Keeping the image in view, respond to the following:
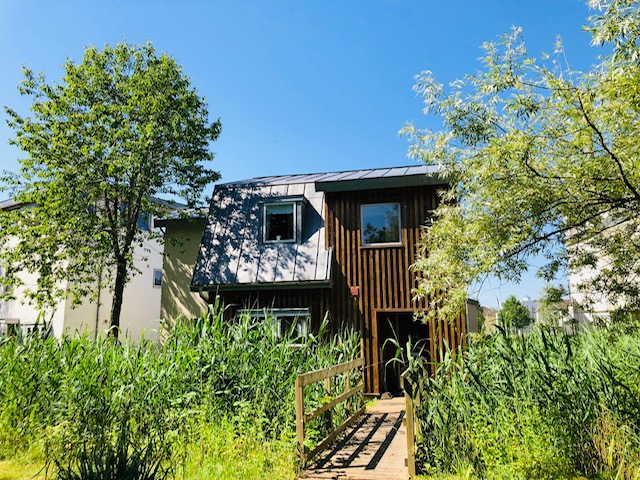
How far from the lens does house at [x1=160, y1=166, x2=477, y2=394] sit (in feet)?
35.1

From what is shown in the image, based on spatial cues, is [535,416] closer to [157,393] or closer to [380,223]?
[157,393]

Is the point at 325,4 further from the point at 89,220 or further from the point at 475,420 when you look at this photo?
the point at 89,220

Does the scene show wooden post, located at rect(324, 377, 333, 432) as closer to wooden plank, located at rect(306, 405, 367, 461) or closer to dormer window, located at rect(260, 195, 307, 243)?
wooden plank, located at rect(306, 405, 367, 461)

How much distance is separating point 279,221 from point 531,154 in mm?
7107

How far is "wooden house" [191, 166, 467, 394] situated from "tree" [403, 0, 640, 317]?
3.06 meters

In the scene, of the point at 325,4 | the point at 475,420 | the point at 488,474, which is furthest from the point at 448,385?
the point at 325,4

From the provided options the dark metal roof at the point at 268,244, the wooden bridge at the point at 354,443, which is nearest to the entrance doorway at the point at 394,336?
the dark metal roof at the point at 268,244

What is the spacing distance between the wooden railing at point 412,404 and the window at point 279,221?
7.02 meters

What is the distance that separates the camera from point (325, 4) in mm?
7195

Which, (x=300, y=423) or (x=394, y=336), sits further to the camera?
(x=394, y=336)

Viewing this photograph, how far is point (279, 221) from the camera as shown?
1209cm

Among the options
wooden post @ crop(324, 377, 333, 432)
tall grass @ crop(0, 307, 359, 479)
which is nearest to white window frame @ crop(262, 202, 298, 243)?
tall grass @ crop(0, 307, 359, 479)

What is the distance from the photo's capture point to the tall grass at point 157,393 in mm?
4875

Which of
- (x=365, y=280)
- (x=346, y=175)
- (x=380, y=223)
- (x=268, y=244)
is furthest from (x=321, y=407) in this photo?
(x=346, y=175)
